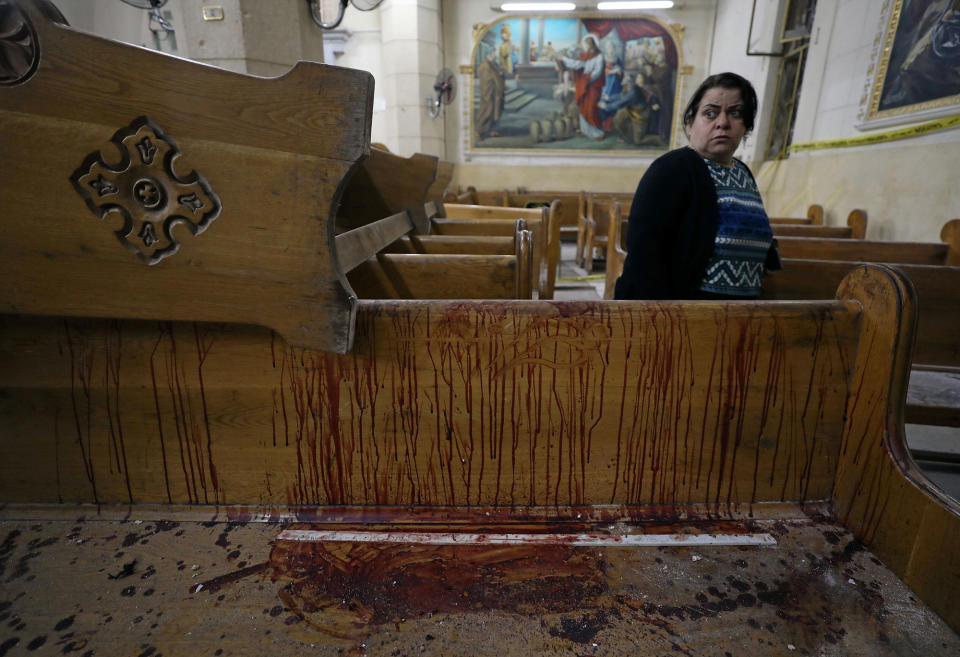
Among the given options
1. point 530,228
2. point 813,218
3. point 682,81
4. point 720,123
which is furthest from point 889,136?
point 682,81

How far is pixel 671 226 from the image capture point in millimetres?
1503

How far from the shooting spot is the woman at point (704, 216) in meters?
1.47

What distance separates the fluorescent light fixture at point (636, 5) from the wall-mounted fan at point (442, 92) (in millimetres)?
3244

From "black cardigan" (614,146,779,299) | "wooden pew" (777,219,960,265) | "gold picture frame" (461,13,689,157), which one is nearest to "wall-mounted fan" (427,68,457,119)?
"gold picture frame" (461,13,689,157)

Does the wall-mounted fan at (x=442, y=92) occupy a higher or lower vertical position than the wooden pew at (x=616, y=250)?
higher

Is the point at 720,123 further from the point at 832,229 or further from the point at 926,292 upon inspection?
the point at 832,229

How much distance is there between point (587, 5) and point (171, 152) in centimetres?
1064

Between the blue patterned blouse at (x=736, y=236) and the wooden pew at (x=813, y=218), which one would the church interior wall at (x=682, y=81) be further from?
the blue patterned blouse at (x=736, y=236)

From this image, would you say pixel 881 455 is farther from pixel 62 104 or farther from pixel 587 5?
pixel 587 5

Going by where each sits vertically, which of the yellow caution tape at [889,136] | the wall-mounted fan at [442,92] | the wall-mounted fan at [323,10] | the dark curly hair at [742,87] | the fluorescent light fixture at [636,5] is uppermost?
the fluorescent light fixture at [636,5]

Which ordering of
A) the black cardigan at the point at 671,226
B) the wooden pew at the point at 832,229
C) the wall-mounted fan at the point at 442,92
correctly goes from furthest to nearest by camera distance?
the wall-mounted fan at the point at 442,92 < the wooden pew at the point at 832,229 < the black cardigan at the point at 671,226

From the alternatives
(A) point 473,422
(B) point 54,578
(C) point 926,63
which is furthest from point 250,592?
(C) point 926,63

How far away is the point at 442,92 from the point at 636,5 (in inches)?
165

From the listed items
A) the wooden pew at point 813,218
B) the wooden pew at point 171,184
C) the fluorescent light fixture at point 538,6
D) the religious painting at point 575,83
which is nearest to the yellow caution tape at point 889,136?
the wooden pew at point 813,218
